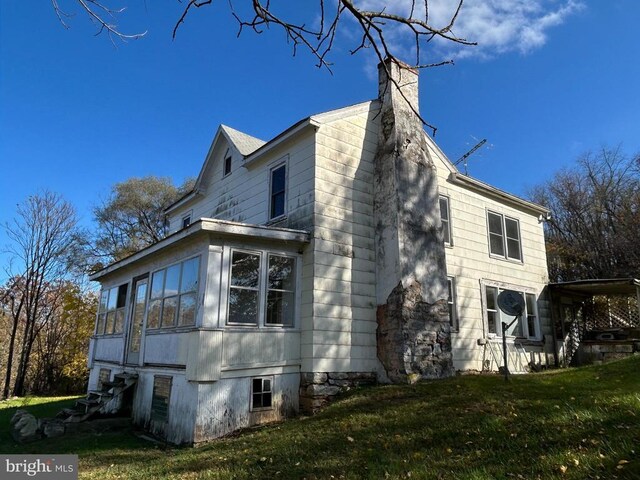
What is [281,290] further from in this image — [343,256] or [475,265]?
[475,265]

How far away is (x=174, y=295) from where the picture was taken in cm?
Result: 1018

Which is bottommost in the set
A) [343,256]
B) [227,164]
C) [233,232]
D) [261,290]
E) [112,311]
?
[112,311]

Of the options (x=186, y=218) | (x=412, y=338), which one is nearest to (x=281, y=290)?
(x=412, y=338)

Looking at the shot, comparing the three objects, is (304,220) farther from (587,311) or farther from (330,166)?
(587,311)

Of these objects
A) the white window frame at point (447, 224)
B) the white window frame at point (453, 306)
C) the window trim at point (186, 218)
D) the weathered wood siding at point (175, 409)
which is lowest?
the weathered wood siding at point (175, 409)

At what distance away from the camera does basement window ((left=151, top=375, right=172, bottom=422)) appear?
9.34 m

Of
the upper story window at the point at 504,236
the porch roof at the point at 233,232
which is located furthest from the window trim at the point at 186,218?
the upper story window at the point at 504,236

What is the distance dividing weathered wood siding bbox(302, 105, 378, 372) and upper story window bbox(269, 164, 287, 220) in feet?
4.65

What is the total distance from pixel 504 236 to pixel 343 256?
7591mm

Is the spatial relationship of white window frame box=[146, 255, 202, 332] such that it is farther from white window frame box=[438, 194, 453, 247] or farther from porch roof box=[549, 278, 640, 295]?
porch roof box=[549, 278, 640, 295]

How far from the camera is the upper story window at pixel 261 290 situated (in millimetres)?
9461

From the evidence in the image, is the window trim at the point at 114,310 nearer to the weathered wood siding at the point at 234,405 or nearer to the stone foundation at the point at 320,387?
the weathered wood siding at the point at 234,405

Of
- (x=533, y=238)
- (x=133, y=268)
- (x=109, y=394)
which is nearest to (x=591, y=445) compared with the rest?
(x=109, y=394)

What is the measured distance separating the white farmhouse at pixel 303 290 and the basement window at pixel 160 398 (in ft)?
0.18
